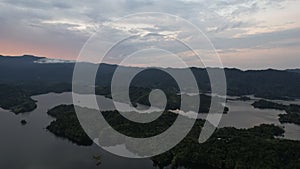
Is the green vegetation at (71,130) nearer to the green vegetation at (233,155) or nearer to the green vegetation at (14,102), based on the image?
the green vegetation at (233,155)

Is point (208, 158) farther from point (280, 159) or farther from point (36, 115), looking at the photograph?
point (36, 115)

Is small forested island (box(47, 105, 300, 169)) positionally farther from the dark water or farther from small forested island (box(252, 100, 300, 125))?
small forested island (box(252, 100, 300, 125))

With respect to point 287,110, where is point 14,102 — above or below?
above

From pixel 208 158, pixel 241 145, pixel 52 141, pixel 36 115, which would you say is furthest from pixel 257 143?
pixel 36 115

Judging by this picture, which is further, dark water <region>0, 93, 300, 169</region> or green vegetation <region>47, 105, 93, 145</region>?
green vegetation <region>47, 105, 93, 145</region>

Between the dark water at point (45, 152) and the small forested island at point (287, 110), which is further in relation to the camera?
the small forested island at point (287, 110)

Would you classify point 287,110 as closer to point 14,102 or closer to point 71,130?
point 71,130

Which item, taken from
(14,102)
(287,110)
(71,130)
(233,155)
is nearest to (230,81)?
(287,110)

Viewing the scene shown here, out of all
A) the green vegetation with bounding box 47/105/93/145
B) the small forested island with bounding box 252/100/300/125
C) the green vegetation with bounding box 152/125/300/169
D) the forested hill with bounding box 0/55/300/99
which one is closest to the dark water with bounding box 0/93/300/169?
the green vegetation with bounding box 47/105/93/145

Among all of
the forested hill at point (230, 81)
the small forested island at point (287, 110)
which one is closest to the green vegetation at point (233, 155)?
the small forested island at point (287, 110)
